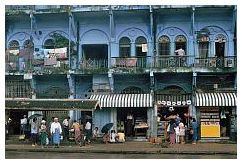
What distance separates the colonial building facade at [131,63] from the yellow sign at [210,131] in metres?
0.05

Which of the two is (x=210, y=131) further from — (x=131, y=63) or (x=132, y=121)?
(x=131, y=63)

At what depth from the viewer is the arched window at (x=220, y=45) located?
25.4 m

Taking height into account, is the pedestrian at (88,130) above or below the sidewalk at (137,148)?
above

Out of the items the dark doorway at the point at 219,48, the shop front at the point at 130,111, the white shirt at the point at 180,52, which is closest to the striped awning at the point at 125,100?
the shop front at the point at 130,111

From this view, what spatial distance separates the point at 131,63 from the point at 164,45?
6.93ft

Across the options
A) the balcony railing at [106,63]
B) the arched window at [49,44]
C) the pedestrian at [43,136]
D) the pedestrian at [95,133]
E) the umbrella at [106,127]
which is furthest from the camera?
the arched window at [49,44]

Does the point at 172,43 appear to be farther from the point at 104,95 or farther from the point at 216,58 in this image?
the point at 104,95

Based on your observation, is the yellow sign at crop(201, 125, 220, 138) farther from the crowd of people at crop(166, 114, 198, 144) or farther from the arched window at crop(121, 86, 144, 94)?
the arched window at crop(121, 86, 144, 94)

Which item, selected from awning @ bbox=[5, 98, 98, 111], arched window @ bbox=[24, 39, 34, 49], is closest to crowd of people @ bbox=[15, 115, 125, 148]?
awning @ bbox=[5, 98, 98, 111]

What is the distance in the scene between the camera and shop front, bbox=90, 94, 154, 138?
25.0 m

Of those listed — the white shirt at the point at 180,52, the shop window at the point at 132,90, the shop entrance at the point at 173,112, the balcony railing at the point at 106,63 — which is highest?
the white shirt at the point at 180,52

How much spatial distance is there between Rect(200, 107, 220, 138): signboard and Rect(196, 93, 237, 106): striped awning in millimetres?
626

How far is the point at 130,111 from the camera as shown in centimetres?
2577

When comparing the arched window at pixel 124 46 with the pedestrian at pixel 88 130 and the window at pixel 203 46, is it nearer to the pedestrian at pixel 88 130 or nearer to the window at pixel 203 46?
the window at pixel 203 46
